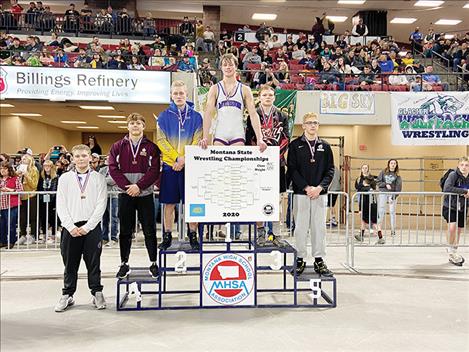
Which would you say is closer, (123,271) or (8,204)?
(123,271)

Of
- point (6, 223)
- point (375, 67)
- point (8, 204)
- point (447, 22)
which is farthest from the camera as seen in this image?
point (447, 22)

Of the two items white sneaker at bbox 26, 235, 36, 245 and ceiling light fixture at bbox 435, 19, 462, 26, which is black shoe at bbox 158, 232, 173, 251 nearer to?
white sneaker at bbox 26, 235, 36, 245

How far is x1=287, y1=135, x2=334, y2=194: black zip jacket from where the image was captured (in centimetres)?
594

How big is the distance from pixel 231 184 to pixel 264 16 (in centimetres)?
2211

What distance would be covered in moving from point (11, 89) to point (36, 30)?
7.48 metres

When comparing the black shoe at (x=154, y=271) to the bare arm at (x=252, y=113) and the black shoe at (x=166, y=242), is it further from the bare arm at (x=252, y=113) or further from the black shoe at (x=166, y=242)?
the bare arm at (x=252, y=113)

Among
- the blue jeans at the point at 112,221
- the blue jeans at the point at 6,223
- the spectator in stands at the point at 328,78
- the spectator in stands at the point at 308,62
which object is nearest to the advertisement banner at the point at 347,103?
the spectator in stands at the point at 328,78

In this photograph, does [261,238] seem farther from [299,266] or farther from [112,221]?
[112,221]

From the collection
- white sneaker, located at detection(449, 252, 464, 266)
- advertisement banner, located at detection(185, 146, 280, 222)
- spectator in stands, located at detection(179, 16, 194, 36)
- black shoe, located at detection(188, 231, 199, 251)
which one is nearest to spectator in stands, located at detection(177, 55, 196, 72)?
spectator in stands, located at detection(179, 16, 194, 36)

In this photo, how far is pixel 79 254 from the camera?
5.57 m

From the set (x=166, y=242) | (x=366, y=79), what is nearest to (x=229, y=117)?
(x=166, y=242)

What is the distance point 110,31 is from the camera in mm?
20156

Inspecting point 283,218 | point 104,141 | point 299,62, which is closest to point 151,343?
point 283,218

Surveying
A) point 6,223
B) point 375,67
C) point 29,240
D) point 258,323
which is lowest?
point 258,323
